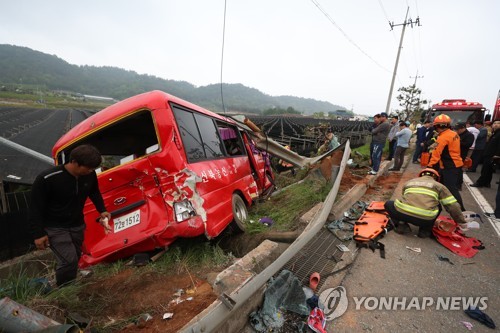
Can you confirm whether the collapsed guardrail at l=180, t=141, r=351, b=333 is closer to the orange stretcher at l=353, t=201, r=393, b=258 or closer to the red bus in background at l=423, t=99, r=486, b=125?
the orange stretcher at l=353, t=201, r=393, b=258

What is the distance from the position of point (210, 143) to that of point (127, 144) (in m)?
1.49

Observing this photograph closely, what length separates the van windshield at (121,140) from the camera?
11.9 ft

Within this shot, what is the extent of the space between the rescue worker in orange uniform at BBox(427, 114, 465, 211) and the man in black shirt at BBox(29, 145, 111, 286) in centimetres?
512

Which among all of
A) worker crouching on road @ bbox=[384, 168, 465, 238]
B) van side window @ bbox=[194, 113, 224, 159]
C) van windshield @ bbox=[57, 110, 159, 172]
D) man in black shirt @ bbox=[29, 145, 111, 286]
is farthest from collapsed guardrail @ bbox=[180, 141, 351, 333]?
van windshield @ bbox=[57, 110, 159, 172]

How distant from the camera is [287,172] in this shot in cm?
929

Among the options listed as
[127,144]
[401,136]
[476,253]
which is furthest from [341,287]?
[401,136]

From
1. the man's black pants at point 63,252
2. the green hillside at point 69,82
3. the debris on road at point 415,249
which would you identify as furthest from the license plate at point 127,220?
the green hillside at point 69,82

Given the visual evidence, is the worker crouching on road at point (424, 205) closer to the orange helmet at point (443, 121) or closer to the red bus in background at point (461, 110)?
the orange helmet at point (443, 121)

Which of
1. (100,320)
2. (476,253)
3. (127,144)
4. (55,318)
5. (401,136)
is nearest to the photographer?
(55,318)

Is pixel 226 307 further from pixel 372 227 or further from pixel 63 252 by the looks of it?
pixel 372 227

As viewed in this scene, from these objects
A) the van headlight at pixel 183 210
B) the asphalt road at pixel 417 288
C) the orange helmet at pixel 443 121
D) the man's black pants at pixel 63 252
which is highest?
the orange helmet at pixel 443 121

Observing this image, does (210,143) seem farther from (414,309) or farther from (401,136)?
(401,136)

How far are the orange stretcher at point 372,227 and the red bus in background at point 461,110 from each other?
9.14 meters

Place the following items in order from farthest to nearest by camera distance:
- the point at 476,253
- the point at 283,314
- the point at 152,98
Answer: the point at 476,253
the point at 152,98
the point at 283,314
